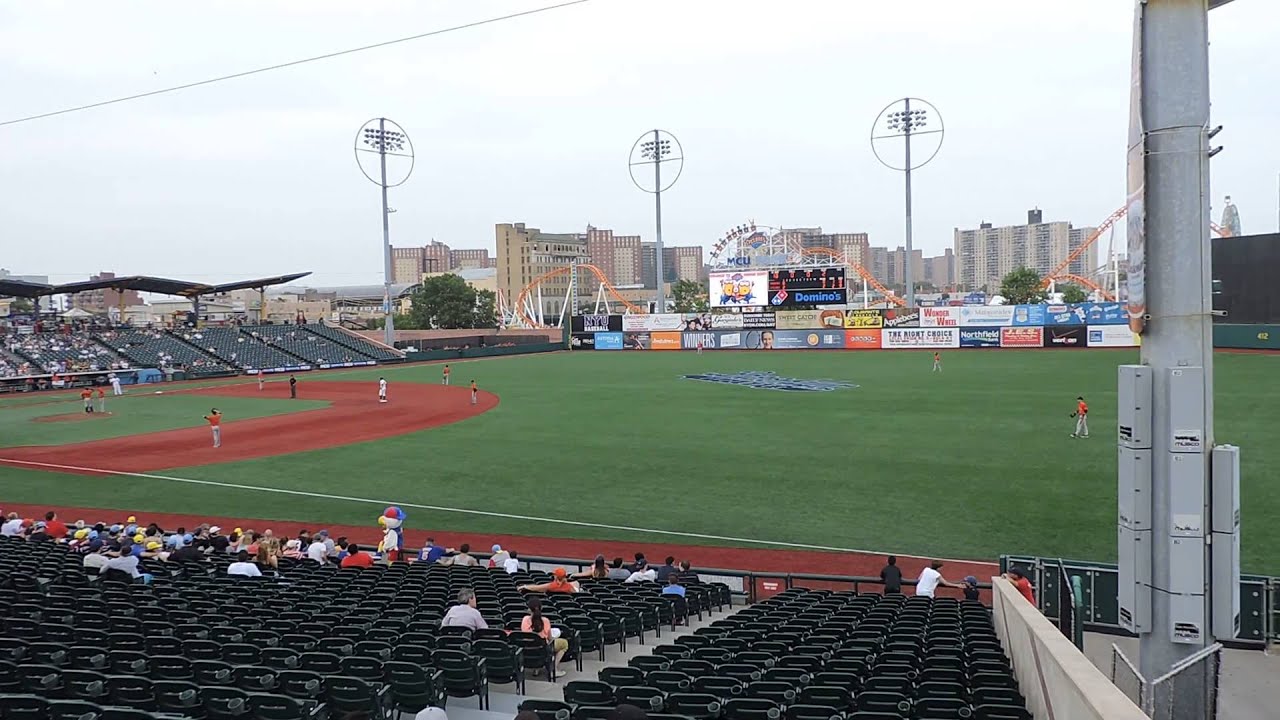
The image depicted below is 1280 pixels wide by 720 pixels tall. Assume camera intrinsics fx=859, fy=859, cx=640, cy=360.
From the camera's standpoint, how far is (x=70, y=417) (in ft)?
126

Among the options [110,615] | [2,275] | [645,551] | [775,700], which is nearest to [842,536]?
[645,551]

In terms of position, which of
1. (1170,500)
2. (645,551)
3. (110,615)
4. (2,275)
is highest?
(2,275)

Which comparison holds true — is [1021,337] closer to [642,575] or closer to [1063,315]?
[1063,315]

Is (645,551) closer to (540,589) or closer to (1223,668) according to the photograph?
(540,589)

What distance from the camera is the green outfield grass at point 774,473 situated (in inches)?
692

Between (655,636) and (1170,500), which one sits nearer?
(1170,500)

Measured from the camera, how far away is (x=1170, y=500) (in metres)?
6.00

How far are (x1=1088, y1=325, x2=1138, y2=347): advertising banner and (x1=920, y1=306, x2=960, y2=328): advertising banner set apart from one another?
9560 mm

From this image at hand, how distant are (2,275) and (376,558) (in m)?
162

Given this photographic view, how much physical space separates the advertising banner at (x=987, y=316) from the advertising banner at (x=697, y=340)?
20681mm


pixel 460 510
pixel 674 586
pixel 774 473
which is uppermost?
pixel 674 586

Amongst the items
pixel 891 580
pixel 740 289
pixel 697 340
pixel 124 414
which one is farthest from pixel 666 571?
pixel 697 340

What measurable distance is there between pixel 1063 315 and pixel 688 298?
78281 millimetres

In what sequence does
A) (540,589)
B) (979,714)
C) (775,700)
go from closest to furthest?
(979,714)
(775,700)
(540,589)
